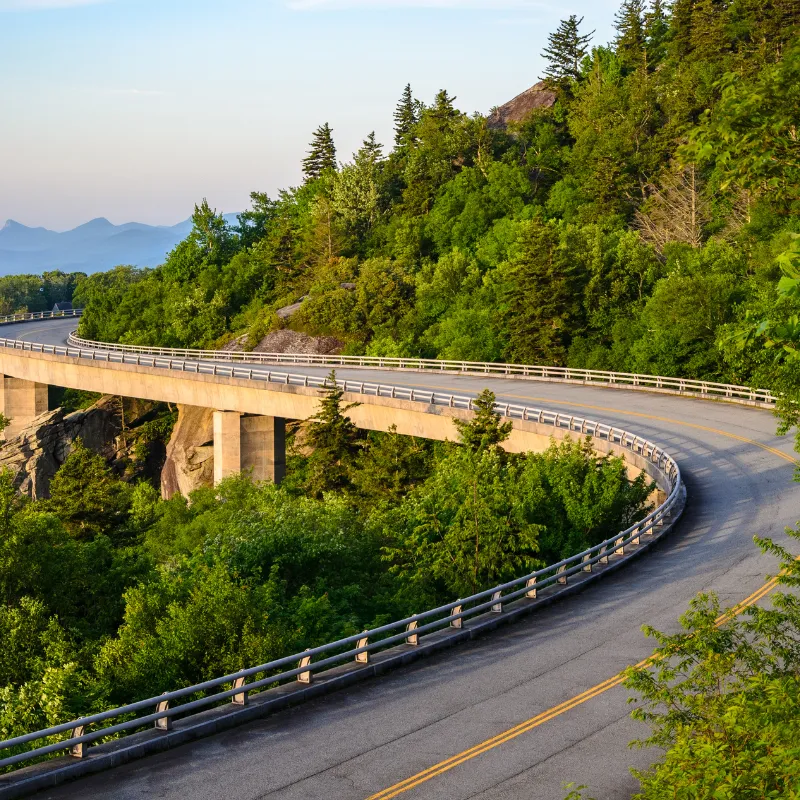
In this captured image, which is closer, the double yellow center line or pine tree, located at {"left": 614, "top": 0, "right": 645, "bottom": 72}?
the double yellow center line

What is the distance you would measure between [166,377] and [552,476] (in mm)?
40172

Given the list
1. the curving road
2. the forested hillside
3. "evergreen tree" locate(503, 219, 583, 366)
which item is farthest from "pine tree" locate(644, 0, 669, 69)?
the curving road

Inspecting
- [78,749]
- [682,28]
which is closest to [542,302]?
[682,28]

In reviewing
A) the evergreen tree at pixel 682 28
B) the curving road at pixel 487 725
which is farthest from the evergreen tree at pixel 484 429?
the evergreen tree at pixel 682 28

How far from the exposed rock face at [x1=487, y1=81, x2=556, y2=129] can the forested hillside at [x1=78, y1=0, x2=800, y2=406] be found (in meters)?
2.01

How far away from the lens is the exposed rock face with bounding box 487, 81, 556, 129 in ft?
389

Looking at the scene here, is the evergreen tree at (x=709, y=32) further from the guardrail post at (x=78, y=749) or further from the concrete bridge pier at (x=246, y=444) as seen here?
the guardrail post at (x=78, y=749)

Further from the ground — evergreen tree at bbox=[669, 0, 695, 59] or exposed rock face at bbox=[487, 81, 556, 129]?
evergreen tree at bbox=[669, 0, 695, 59]

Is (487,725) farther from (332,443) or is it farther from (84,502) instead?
(84,502)

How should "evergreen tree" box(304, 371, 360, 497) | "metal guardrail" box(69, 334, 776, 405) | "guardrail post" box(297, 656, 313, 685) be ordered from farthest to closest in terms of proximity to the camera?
1. "evergreen tree" box(304, 371, 360, 497)
2. "metal guardrail" box(69, 334, 776, 405)
3. "guardrail post" box(297, 656, 313, 685)

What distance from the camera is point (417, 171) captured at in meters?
107

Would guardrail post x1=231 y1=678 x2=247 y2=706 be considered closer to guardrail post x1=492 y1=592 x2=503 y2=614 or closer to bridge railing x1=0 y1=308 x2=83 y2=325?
guardrail post x1=492 y1=592 x2=503 y2=614

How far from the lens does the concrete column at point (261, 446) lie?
202 feet

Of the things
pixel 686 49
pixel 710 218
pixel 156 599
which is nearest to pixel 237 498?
pixel 156 599
